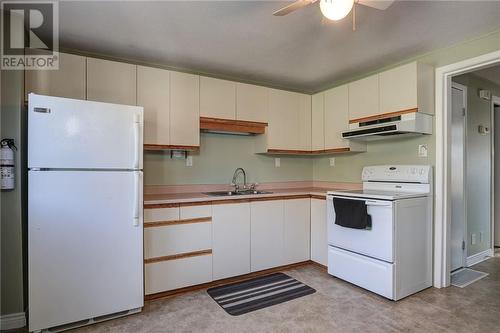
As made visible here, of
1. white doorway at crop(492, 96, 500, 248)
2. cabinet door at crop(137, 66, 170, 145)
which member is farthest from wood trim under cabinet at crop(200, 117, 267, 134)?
white doorway at crop(492, 96, 500, 248)

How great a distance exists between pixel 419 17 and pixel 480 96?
220 centimetres


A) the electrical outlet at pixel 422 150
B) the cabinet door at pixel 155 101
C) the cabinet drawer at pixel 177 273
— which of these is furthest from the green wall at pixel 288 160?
the cabinet drawer at pixel 177 273

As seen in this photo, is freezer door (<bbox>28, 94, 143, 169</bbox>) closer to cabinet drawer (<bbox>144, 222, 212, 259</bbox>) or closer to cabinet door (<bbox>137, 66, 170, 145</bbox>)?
cabinet door (<bbox>137, 66, 170, 145</bbox>)

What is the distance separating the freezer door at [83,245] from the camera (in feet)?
6.49

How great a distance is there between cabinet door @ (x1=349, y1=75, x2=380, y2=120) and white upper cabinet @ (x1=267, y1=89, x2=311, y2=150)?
667 millimetres

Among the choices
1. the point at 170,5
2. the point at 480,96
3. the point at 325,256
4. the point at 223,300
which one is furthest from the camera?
the point at 480,96

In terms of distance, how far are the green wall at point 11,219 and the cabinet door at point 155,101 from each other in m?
0.94

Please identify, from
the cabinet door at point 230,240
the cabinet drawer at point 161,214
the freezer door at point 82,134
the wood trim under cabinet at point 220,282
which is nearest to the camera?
the freezer door at point 82,134

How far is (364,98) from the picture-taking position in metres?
3.13

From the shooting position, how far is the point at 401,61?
3.08 m

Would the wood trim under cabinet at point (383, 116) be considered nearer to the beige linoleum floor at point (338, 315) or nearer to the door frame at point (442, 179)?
the door frame at point (442, 179)

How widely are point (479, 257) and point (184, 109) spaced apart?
13.3 feet

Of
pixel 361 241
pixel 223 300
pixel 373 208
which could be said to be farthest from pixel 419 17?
pixel 223 300

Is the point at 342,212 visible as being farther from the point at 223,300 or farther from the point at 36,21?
the point at 36,21
